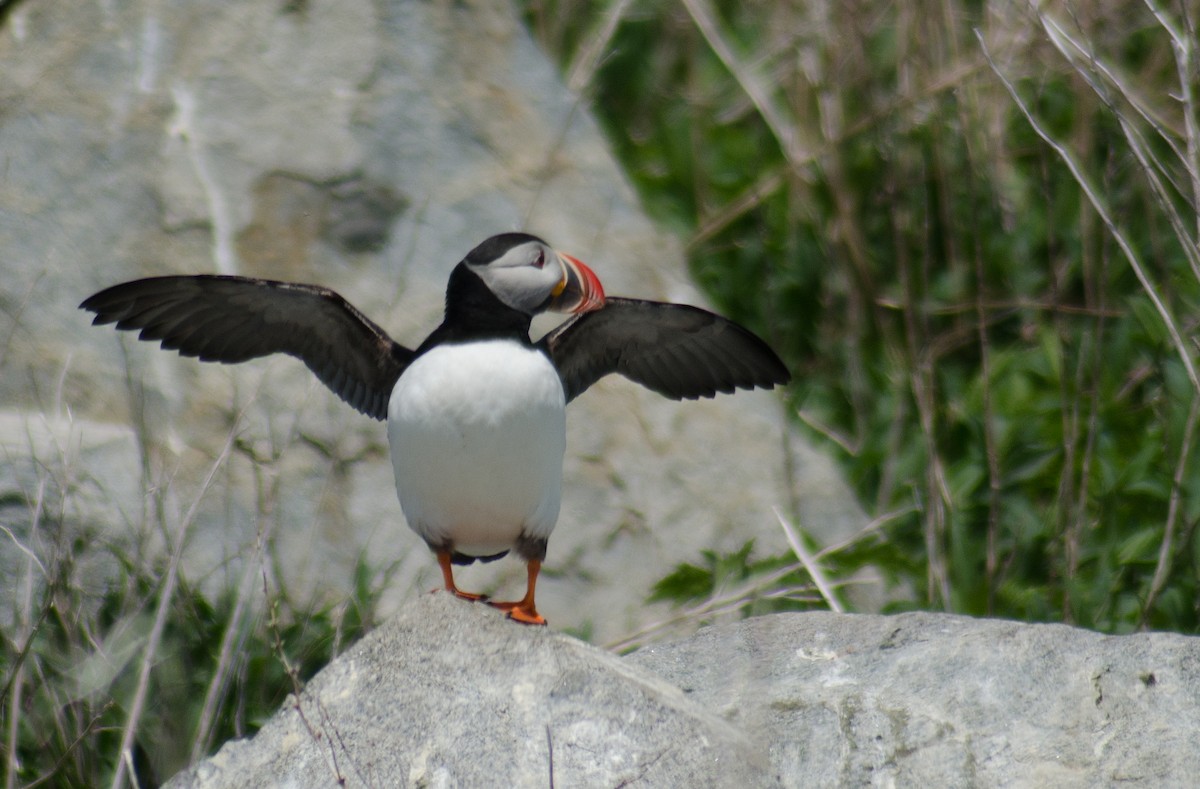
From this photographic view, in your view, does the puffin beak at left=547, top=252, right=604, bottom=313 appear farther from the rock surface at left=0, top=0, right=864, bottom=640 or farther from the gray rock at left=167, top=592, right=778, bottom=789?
the rock surface at left=0, top=0, right=864, bottom=640

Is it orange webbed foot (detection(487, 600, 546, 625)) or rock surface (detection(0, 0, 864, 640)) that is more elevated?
orange webbed foot (detection(487, 600, 546, 625))

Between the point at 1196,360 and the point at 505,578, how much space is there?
2127mm

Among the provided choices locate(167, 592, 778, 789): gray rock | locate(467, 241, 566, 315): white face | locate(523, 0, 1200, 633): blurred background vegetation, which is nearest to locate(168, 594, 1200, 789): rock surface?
locate(167, 592, 778, 789): gray rock

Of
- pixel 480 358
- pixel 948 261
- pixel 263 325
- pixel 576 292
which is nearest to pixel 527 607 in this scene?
pixel 480 358

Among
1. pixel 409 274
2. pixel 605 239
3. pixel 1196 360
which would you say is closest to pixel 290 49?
pixel 409 274

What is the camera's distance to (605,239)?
5199mm

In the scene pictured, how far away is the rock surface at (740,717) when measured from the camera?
2596 millimetres

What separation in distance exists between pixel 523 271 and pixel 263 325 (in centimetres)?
74

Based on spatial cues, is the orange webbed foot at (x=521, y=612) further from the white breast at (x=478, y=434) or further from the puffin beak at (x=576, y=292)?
the puffin beak at (x=576, y=292)

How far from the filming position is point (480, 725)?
2666 mm

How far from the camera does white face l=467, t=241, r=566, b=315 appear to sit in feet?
11.0

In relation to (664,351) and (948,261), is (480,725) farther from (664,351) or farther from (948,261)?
(948,261)

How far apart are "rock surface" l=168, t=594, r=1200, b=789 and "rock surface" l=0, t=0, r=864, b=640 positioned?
4.58 ft

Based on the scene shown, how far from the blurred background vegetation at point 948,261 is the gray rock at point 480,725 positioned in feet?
5.02
